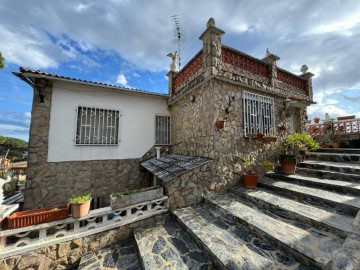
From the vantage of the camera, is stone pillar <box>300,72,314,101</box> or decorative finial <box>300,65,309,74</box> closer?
stone pillar <box>300,72,314,101</box>

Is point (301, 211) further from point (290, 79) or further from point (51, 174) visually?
point (51, 174)

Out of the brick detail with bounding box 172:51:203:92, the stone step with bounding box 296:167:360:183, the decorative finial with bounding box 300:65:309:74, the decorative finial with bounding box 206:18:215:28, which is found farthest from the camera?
the decorative finial with bounding box 300:65:309:74

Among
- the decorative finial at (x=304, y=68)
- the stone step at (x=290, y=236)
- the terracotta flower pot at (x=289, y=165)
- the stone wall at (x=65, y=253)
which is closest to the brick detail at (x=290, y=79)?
the decorative finial at (x=304, y=68)

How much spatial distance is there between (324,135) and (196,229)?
11665 mm

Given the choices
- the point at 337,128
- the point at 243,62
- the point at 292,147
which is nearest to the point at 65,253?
the point at 292,147

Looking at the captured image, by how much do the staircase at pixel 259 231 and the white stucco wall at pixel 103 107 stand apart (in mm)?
3908

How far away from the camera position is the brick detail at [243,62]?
5895 millimetres

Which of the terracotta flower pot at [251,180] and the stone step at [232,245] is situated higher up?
the terracotta flower pot at [251,180]

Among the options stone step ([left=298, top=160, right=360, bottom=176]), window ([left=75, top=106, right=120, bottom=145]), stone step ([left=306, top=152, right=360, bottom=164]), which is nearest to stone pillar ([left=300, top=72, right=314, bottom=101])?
stone step ([left=306, top=152, right=360, bottom=164])

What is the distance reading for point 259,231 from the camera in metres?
3.21

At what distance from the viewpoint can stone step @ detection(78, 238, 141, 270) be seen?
3400 mm

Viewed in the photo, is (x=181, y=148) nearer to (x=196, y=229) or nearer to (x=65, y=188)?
(x=196, y=229)

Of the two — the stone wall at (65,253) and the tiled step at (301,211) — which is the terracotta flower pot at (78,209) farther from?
the tiled step at (301,211)

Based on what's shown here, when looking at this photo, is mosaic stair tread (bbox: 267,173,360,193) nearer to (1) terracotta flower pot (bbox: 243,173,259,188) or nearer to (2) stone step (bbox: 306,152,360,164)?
(1) terracotta flower pot (bbox: 243,173,259,188)
